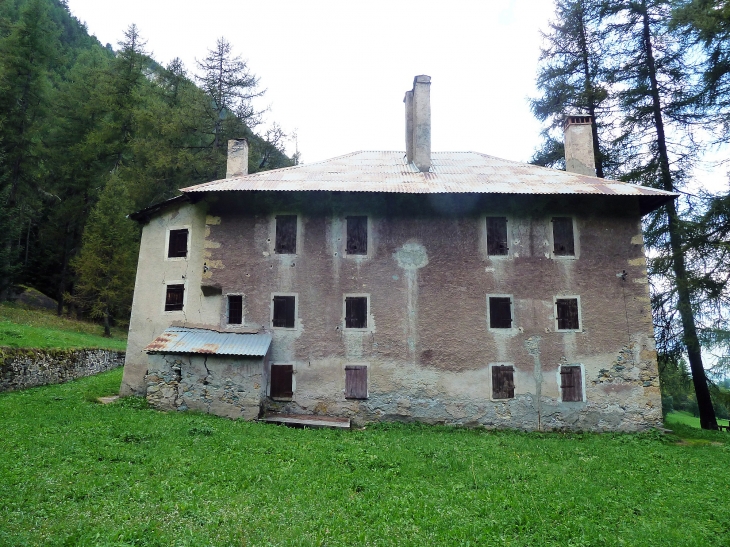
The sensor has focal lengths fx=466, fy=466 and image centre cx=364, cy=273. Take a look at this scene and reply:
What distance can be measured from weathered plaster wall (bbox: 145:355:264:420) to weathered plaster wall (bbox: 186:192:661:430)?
1239 millimetres

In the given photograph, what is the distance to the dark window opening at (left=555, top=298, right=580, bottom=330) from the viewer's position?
15.3m

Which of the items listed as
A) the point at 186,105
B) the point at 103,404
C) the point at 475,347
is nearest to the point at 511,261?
the point at 475,347

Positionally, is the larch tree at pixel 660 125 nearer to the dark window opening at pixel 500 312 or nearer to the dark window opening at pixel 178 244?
the dark window opening at pixel 500 312

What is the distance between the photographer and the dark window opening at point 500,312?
1533 cm

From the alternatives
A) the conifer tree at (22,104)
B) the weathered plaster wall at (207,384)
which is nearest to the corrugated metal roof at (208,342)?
the weathered plaster wall at (207,384)

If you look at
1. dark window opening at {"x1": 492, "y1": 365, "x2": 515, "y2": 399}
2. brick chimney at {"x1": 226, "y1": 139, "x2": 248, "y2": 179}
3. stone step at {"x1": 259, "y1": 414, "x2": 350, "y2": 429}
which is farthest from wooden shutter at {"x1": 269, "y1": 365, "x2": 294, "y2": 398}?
brick chimney at {"x1": 226, "y1": 139, "x2": 248, "y2": 179}

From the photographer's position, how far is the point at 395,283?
15.6m

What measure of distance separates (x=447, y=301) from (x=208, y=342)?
7.80 metres

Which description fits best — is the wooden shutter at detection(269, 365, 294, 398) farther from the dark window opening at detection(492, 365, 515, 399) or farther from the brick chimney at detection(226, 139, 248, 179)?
the brick chimney at detection(226, 139, 248, 179)

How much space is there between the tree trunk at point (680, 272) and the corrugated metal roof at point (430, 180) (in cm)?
235

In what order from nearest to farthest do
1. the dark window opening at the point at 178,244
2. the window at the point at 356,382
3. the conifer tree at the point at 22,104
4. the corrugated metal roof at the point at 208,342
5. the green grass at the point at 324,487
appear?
the green grass at the point at 324,487 → the corrugated metal roof at the point at 208,342 → the window at the point at 356,382 → the dark window opening at the point at 178,244 → the conifer tree at the point at 22,104

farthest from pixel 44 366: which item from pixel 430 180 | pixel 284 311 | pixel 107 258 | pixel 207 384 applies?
pixel 430 180

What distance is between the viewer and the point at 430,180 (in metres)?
16.3

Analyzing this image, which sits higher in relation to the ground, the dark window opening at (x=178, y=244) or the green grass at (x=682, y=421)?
the dark window opening at (x=178, y=244)
